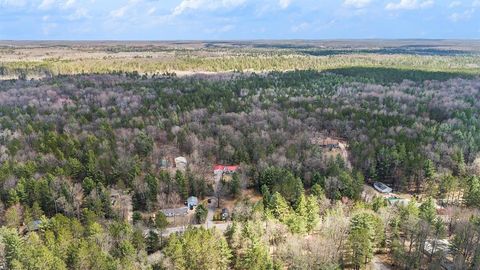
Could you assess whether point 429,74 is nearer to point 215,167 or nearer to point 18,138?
point 215,167

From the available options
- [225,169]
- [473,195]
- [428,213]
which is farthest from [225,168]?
[473,195]

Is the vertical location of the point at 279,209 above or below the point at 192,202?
above

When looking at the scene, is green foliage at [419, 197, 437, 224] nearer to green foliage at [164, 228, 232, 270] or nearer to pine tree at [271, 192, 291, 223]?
pine tree at [271, 192, 291, 223]

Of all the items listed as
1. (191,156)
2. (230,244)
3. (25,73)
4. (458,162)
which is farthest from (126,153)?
(25,73)

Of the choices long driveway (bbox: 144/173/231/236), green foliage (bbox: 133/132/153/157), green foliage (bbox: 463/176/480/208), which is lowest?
long driveway (bbox: 144/173/231/236)

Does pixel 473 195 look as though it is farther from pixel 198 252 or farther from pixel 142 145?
pixel 142 145

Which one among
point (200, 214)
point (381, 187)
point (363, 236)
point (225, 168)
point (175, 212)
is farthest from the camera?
point (225, 168)

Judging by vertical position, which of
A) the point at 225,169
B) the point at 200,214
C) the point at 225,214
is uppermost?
the point at 225,169

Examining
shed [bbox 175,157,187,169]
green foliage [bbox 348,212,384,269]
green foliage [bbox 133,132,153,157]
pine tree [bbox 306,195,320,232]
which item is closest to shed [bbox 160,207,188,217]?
shed [bbox 175,157,187,169]
